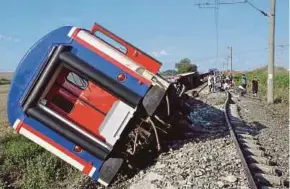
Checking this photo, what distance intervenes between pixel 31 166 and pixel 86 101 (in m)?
2.00

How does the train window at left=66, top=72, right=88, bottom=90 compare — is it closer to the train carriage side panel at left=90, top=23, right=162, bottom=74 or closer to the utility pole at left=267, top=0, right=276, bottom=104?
the train carriage side panel at left=90, top=23, right=162, bottom=74

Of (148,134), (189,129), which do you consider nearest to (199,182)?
(148,134)

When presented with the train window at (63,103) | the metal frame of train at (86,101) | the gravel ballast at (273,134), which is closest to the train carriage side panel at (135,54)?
the metal frame of train at (86,101)

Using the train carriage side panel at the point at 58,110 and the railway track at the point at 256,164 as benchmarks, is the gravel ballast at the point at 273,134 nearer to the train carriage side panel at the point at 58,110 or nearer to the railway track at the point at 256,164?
the railway track at the point at 256,164

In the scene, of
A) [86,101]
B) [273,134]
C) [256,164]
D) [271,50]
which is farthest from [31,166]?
[271,50]

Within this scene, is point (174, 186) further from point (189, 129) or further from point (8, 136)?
point (8, 136)

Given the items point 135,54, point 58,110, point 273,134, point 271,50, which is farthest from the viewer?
point 271,50

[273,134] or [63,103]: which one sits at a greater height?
[273,134]

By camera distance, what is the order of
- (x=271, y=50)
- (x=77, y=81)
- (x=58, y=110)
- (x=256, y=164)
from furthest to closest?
(x=271, y=50), (x=77, y=81), (x=58, y=110), (x=256, y=164)

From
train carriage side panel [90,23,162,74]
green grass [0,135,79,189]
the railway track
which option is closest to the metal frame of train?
train carriage side panel [90,23,162,74]

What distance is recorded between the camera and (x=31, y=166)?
9102 mm

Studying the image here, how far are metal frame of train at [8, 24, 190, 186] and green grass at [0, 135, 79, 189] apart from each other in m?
0.90

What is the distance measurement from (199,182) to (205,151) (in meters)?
1.84

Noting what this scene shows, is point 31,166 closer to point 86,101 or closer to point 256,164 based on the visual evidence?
point 86,101
